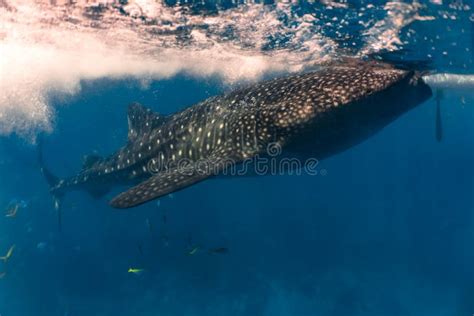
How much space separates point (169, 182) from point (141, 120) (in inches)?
148

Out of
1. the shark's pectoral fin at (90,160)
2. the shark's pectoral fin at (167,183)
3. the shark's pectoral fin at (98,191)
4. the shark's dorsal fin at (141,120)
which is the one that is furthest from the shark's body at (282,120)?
the shark's pectoral fin at (98,191)

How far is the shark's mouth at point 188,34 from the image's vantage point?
11.4m

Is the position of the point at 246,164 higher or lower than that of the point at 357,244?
higher

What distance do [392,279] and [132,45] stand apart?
854 inches

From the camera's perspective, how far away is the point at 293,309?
19.9 m

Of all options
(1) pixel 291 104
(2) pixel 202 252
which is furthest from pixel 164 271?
(1) pixel 291 104


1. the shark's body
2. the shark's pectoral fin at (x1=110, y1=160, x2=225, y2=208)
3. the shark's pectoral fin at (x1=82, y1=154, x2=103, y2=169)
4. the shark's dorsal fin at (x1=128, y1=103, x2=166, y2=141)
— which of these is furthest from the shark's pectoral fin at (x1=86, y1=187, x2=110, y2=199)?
the shark's pectoral fin at (x1=110, y1=160, x2=225, y2=208)

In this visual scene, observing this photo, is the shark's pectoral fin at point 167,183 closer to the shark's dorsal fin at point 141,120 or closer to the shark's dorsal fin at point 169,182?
the shark's dorsal fin at point 169,182

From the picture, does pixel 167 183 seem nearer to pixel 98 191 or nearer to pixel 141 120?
pixel 141 120

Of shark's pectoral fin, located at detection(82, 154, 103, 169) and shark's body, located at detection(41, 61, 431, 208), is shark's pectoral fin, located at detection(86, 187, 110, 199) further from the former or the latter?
shark's body, located at detection(41, 61, 431, 208)

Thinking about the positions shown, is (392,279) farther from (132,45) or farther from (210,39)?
(132,45)

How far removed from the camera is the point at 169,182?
5.99 meters

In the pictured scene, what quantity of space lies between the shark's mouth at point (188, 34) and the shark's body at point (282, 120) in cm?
476

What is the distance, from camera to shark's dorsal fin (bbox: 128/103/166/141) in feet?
29.0
